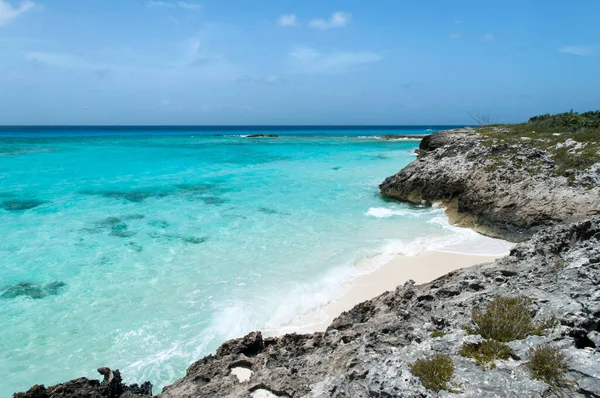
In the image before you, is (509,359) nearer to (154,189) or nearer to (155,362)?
(155,362)

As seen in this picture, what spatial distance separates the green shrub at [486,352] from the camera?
4.44 metres

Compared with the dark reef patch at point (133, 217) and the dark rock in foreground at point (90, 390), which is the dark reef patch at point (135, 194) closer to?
the dark reef patch at point (133, 217)

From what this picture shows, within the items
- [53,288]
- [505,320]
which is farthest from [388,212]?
[53,288]

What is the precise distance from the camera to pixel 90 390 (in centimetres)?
550

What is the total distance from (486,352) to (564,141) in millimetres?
17620

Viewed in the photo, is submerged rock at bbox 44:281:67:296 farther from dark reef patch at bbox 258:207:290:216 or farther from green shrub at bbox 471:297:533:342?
green shrub at bbox 471:297:533:342

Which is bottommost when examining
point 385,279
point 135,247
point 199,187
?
point 385,279

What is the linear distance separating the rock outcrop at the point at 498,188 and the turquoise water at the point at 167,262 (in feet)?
4.38

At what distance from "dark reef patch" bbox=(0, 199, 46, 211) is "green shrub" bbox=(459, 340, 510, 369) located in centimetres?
2225

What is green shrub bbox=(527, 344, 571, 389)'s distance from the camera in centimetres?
399

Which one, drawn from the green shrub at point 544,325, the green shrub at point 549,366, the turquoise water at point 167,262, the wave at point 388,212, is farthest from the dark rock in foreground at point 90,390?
the wave at point 388,212

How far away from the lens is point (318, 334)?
20.4 feet

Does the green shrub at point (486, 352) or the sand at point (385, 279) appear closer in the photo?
the green shrub at point (486, 352)

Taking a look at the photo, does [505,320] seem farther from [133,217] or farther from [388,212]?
[133,217]
